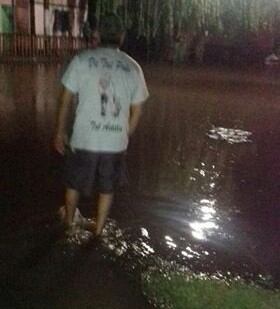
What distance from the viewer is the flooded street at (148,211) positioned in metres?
5.09

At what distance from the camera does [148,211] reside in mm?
6934

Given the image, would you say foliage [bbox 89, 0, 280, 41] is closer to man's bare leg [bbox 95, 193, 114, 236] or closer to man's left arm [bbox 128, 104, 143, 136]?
man's left arm [bbox 128, 104, 143, 136]

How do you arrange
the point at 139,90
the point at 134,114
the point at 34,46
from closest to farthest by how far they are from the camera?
the point at 139,90
the point at 134,114
the point at 34,46

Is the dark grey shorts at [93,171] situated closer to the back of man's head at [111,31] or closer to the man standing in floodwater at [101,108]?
the man standing in floodwater at [101,108]

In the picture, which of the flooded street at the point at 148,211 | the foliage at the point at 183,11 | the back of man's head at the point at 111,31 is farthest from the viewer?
the foliage at the point at 183,11

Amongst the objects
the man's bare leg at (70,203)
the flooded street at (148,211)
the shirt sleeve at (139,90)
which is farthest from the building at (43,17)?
the shirt sleeve at (139,90)

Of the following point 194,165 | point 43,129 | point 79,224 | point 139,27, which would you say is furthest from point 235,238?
point 139,27

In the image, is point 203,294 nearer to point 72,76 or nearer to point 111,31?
point 72,76

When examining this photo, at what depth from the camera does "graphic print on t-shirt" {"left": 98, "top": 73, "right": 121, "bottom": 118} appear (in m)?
5.54

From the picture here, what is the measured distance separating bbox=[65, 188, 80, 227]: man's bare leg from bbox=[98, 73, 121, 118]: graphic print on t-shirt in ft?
2.59

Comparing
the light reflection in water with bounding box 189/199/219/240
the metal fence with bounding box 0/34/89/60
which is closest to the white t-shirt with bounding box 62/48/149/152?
the light reflection in water with bounding box 189/199/219/240

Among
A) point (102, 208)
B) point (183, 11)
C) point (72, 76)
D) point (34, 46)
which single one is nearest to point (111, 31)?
point (72, 76)

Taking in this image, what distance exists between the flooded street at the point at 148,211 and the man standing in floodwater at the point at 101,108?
611 mm

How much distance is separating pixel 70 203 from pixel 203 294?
1.69 meters
